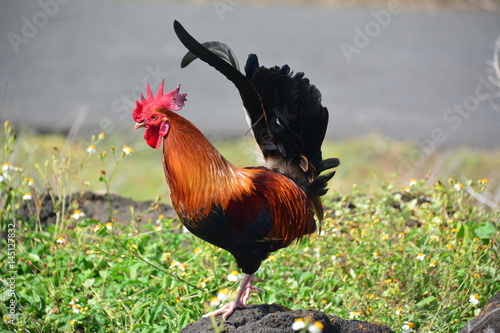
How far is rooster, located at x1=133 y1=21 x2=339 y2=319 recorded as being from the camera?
3.27 meters

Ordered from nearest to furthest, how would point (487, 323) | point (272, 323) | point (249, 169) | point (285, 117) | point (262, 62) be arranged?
point (272, 323)
point (487, 323)
point (285, 117)
point (249, 169)
point (262, 62)

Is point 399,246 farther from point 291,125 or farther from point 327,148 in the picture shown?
point 327,148

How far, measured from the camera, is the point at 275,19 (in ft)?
54.5

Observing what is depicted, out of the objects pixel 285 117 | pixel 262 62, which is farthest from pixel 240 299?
pixel 262 62

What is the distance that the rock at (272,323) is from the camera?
2.88 m

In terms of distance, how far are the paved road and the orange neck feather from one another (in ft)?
17.0

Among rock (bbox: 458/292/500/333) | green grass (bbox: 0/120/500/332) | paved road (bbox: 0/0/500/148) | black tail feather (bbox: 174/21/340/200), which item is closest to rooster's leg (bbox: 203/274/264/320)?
green grass (bbox: 0/120/500/332)

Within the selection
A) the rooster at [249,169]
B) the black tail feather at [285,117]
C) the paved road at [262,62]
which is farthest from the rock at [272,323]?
the paved road at [262,62]

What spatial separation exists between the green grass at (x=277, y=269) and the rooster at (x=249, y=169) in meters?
0.44

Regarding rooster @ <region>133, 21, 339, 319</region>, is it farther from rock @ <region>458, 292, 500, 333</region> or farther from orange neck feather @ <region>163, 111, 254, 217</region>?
rock @ <region>458, 292, 500, 333</region>

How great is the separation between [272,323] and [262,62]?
30.9ft

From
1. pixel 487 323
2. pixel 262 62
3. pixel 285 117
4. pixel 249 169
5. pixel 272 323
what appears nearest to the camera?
pixel 272 323

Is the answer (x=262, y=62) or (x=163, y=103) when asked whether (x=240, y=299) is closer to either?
(x=163, y=103)

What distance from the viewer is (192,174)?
10.8 ft
